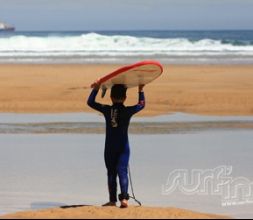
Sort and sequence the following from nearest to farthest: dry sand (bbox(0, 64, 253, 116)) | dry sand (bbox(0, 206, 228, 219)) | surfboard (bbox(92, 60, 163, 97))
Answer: dry sand (bbox(0, 206, 228, 219)) → surfboard (bbox(92, 60, 163, 97)) → dry sand (bbox(0, 64, 253, 116))

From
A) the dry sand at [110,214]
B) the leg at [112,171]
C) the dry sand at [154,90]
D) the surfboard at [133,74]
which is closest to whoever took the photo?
the dry sand at [110,214]

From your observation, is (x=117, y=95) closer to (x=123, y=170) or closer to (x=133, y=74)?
(x=133, y=74)

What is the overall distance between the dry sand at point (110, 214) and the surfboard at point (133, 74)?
134cm

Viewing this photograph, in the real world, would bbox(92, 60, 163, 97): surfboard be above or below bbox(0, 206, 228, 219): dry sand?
above

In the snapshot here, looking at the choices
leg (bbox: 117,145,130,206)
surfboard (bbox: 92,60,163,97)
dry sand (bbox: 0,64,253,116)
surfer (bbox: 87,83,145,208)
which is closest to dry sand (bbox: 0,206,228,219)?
leg (bbox: 117,145,130,206)

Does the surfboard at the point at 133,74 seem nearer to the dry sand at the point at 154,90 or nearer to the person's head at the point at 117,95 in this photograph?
the person's head at the point at 117,95

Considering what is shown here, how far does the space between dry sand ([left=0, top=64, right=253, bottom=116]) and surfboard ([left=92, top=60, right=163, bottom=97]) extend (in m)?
8.13

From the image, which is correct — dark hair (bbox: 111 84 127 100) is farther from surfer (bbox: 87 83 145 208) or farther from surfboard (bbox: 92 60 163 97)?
surfboard (bbox: 92 60 163 97)

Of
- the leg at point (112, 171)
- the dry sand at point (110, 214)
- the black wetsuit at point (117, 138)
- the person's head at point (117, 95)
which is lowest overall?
the dry sand at point (110, 214)

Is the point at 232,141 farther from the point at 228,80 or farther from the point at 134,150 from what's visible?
the point at 228,80

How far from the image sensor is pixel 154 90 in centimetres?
1966

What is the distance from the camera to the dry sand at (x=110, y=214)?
6.25 m

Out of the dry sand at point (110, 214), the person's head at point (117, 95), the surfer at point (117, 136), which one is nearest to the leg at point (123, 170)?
the surfer at point (117, 136)

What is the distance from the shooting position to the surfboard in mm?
6957
